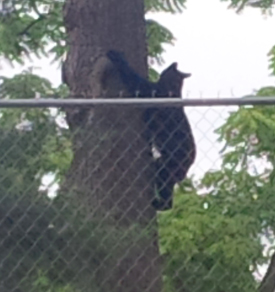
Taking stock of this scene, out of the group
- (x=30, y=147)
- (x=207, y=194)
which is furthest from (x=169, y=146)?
(x=207, y=194)

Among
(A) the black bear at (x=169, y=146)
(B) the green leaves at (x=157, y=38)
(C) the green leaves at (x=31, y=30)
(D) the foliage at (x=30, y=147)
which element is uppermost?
(B) the green leaves at (x=157, y=38)

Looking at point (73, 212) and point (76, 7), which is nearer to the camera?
point (73, 212)

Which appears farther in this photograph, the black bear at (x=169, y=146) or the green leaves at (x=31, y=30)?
the green leaves at (x=31, y=30)

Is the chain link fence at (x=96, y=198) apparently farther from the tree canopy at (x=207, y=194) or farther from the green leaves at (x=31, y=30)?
the green leaves at (x=31, y=30)

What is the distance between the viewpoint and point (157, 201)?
4535 mm

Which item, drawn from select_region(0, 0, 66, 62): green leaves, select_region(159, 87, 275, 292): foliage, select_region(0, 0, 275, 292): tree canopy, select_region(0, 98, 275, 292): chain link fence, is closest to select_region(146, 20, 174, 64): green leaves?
select_region(0, 0, 66, 62): green leaves

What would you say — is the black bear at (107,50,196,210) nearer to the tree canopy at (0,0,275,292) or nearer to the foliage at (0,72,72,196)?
the tree canopy at (0,0,275,292)

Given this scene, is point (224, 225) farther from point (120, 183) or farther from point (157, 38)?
point (157, 38)

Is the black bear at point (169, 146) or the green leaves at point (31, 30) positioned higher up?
the green leaves at point (31, 30)

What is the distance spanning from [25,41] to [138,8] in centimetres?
247

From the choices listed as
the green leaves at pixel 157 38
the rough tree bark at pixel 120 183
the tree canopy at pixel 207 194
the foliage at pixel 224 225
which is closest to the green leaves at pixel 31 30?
the green leaves at pixel 157 38

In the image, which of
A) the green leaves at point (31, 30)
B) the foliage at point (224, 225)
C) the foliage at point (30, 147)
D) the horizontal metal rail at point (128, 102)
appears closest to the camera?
the horizontal metal rail at point (128, 102)

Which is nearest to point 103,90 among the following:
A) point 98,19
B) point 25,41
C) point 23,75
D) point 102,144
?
point 98,19

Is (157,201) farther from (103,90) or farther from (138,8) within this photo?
(138,8)
